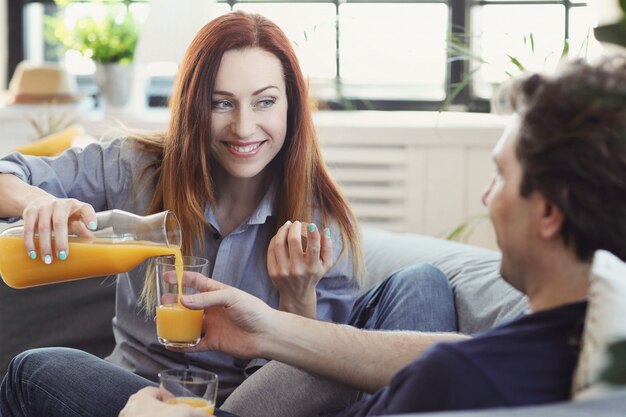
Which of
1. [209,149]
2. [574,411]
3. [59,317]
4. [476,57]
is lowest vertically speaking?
[59,317]

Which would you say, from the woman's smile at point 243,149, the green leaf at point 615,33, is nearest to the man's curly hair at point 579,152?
the green leaf at point 615,33

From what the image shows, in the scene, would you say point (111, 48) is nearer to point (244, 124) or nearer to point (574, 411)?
point (244, 124)

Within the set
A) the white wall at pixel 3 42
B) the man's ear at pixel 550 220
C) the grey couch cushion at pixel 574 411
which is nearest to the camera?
the grey couch cushion at pixel 574 411

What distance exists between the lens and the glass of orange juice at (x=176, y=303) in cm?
182

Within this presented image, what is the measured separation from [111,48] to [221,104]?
246 cm

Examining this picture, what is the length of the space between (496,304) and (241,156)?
701mm

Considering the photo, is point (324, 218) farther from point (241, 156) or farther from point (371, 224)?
point (371, 224)

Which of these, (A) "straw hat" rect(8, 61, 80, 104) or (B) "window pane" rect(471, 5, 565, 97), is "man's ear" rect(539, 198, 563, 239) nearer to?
(B) "window pane" rect(471, 5, 565, 97)

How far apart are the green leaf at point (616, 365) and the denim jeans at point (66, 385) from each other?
1.31 m

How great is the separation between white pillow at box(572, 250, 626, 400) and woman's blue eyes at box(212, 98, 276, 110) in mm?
1161

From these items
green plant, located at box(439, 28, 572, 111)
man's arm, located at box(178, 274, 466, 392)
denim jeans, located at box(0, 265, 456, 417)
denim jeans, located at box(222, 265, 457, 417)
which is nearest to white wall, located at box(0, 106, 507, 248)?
green plant, located at box(439, 28, 572, 111)

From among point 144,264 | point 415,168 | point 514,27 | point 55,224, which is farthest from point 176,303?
point 514,27

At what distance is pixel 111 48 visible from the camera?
4578 millimetres

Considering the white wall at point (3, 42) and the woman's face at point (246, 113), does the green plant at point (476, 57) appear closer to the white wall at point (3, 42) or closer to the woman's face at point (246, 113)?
the woman's face at point (246, 113)
